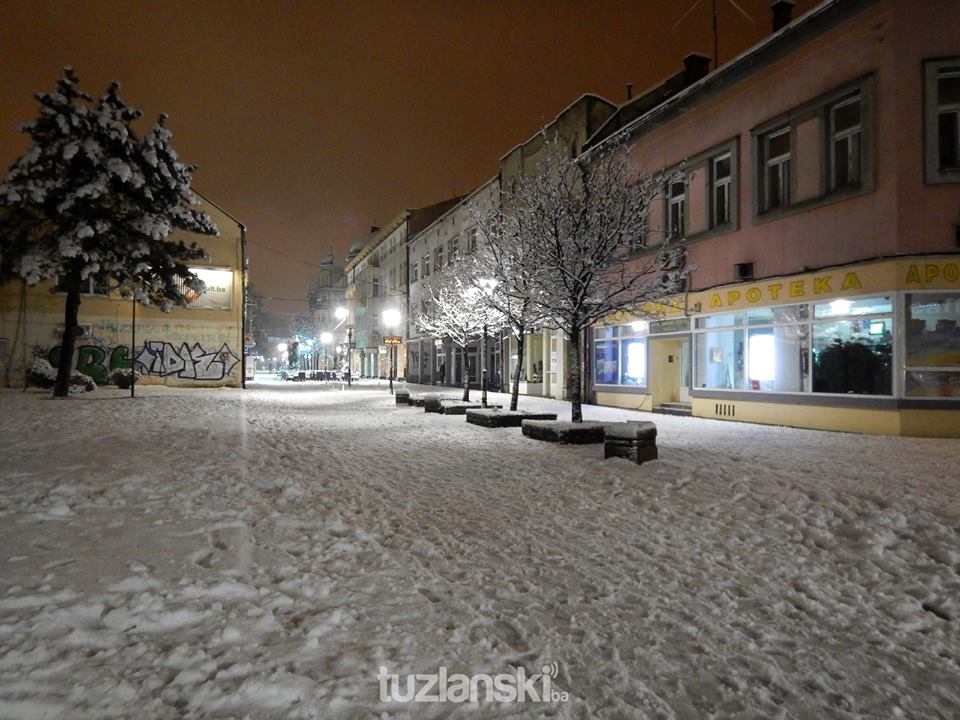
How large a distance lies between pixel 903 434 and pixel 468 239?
27043 millimetres

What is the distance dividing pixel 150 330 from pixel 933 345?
34.0 m

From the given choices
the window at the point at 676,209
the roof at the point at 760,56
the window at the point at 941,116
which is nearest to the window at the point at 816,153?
the window at the point at 941,116

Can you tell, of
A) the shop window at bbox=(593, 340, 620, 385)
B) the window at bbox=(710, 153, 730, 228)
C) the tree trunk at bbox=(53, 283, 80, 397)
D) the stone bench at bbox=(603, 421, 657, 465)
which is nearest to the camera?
the stone bench at bbox=(603, 421, 657, 465)

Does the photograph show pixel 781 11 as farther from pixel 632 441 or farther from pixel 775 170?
pixel 632 441

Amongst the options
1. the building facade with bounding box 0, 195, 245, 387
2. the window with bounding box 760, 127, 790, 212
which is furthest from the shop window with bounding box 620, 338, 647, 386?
the building facade with bounding box 0, 195, 245, 387

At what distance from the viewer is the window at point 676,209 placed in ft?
61.7

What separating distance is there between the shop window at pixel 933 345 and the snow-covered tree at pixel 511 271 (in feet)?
25.7

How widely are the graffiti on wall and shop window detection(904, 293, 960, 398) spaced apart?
104 feet

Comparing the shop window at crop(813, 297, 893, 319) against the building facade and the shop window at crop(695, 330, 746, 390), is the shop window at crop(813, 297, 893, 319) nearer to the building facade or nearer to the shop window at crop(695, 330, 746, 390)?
the shop window at crop(695, 330, 746, 390)

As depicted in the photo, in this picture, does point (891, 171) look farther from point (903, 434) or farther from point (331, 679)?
point (331, 679)

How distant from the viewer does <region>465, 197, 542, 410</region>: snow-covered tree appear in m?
13.9

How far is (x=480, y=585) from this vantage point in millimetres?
4559

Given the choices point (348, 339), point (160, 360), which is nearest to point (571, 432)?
point (348, 339)

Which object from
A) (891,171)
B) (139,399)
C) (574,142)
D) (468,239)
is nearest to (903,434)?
(891,171)
